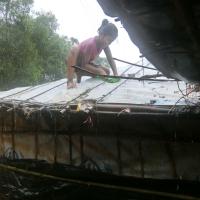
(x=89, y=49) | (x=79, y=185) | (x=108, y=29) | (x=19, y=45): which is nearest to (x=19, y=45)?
(x=19, y=45)

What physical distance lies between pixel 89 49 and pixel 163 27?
428 centimetres

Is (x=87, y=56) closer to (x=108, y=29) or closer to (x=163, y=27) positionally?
(x=108, y=29)

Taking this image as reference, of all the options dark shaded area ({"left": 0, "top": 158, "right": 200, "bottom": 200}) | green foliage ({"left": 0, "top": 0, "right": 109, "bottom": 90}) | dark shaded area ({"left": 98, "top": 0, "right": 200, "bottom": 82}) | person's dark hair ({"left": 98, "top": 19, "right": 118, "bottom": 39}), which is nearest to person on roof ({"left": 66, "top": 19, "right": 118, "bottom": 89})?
person's dark hair ({"left": 98, "top": 19, "right": 118, "bottom": 39})

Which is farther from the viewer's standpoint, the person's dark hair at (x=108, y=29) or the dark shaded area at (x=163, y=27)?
the person's dark hair at (x=108, y=29)

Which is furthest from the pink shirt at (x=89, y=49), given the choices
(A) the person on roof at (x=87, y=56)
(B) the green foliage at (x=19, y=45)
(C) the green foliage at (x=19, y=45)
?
Result: (C) the green foliage at (x=19, y=45)

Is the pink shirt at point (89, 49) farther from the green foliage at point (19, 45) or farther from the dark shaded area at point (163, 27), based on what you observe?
the green foliage at point (19, 45)

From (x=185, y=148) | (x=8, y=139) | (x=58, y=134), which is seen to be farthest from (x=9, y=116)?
(x=185, y=148)

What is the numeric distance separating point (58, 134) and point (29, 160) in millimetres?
775

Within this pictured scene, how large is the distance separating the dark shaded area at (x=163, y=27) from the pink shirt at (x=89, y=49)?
11.7 feet

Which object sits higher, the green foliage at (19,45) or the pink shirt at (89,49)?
the green foliage at (19,45)

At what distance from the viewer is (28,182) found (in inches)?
216

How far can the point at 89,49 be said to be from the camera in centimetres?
662

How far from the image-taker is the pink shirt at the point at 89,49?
260 inches

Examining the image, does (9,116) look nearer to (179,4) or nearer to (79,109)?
(79,109)
